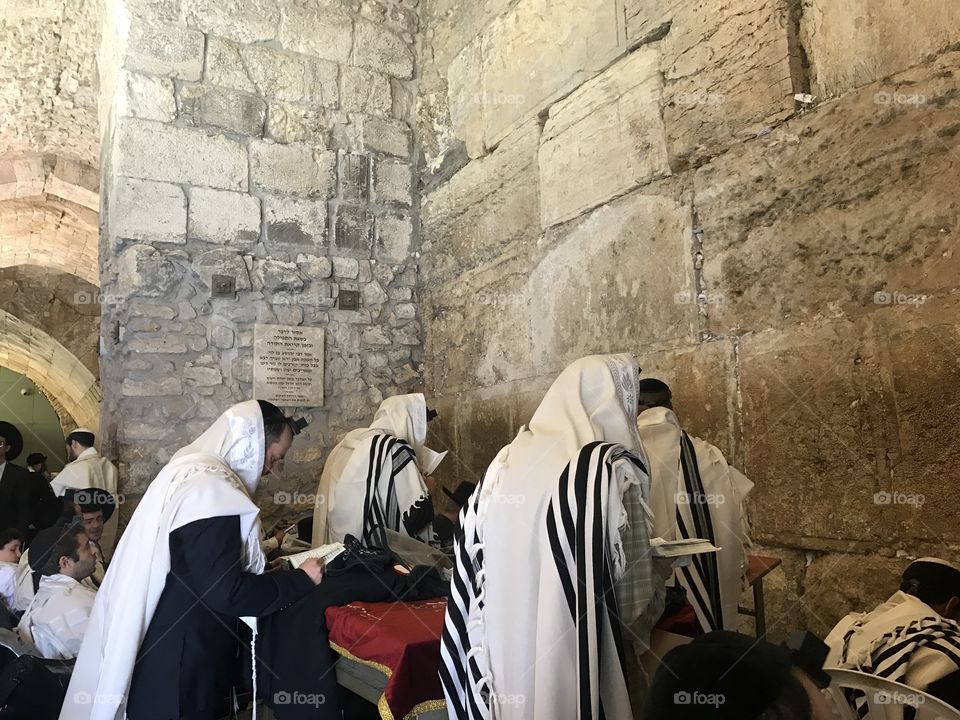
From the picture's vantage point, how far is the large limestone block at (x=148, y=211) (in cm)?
535

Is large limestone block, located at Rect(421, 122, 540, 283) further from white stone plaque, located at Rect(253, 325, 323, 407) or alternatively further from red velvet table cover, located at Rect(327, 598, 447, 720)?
red velvet table cover, located at Rect(327, 598, 447, 720)

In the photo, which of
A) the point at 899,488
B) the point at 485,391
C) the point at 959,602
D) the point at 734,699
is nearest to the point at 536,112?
the point at 485,391

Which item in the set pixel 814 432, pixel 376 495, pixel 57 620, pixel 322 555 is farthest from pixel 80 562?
pixel 814 432

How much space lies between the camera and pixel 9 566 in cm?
359

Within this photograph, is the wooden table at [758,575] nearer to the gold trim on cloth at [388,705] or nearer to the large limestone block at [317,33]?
the gold trim on cloth at [388,705]

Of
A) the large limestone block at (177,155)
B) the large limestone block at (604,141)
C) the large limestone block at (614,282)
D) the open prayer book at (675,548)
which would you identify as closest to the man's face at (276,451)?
the open prayer book at (675,548)

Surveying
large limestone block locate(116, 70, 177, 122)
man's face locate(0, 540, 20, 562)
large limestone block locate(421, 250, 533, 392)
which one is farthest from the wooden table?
large limestone block locate(116, 70, 177, 122)

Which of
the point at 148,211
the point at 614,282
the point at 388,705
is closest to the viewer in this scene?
the point at 388,705

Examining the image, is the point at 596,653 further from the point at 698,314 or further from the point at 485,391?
the point at 485,391

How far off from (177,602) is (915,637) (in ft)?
7.47

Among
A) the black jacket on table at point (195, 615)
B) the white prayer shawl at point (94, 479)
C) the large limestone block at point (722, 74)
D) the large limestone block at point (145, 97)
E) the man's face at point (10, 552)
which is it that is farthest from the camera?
the large limestone block at point (145, 97)

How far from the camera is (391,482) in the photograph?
12.8 feet

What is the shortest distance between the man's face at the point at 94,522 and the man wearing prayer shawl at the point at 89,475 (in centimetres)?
23

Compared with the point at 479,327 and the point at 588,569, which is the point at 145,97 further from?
the point at 588,569
